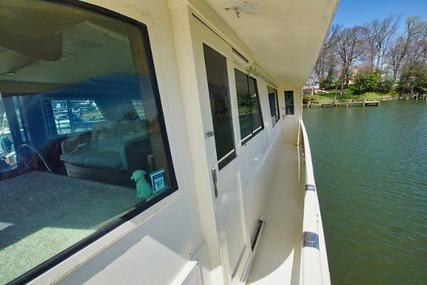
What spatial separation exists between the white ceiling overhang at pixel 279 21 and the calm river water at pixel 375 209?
311 cm

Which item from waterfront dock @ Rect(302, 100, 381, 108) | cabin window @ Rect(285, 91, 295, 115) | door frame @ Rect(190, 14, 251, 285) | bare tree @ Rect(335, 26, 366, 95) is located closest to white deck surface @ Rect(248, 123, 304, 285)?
door frame @ Rect(190, 14, 251, 285)

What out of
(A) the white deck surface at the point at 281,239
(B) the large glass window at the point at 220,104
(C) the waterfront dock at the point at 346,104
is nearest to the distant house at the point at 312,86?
(C) the waterfront dock at the point at 346,104

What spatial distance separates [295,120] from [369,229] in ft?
16.2

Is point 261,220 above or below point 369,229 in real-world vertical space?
above

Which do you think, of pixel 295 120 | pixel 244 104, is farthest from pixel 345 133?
pixel 244 104

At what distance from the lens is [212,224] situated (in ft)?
4.26

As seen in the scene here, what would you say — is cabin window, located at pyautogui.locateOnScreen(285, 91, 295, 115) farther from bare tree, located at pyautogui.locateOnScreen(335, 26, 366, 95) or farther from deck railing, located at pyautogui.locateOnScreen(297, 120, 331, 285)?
bare tree, located at pyautogui.locateOnScreen(335, 26, 366, 95)

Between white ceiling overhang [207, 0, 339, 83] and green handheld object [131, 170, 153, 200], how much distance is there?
1.09 metres

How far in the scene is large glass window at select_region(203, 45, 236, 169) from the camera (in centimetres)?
151

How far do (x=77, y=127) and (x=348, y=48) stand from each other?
38.7 meters

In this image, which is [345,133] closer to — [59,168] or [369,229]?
[369,229]

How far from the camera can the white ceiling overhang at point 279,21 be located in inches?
55.3

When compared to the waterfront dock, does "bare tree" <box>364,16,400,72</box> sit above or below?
above

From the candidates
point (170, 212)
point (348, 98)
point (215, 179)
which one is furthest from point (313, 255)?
point (348, 98)
